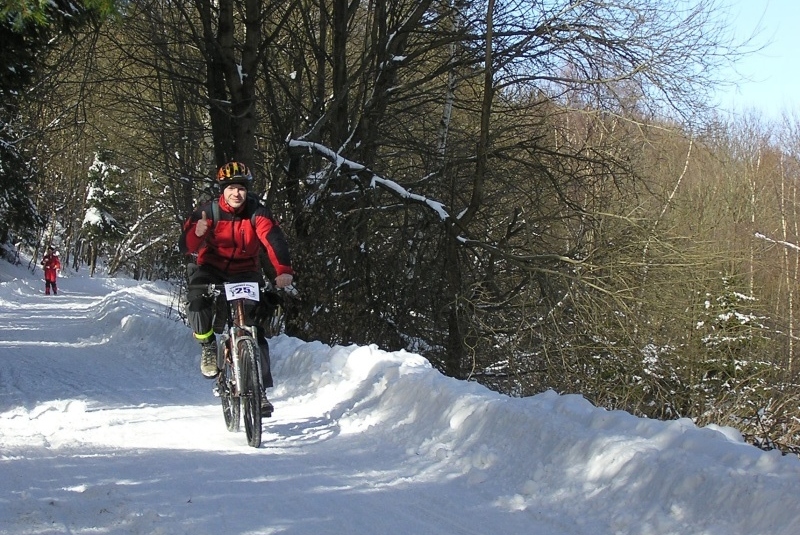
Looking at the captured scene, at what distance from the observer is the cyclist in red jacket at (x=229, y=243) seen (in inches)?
233

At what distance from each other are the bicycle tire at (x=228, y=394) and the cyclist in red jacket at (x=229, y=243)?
8 centimetres

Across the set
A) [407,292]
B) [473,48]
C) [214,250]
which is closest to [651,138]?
[473,48]

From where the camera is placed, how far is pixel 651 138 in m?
11.6

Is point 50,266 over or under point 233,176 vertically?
under

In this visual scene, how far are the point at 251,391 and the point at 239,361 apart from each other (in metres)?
0.27

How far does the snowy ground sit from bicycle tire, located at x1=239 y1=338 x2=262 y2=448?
140mm

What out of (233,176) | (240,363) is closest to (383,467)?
(240,363)

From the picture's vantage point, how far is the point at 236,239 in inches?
239

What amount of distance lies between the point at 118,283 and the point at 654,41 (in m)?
37.3

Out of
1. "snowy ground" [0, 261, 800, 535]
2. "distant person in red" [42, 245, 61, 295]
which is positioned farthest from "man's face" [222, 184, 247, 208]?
"distant person in red" [42, 245, 61, 295]

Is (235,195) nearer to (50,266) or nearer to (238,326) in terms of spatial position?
(238,326)

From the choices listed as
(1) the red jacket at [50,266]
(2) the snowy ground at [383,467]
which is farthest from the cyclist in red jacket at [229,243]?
(1) the red jacket at [50,266]

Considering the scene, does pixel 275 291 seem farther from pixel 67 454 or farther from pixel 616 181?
pixel 616 181

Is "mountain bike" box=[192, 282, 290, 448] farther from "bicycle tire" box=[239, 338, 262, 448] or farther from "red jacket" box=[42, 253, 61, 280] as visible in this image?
"red jacket" box=[42, 253, 61, 280]
